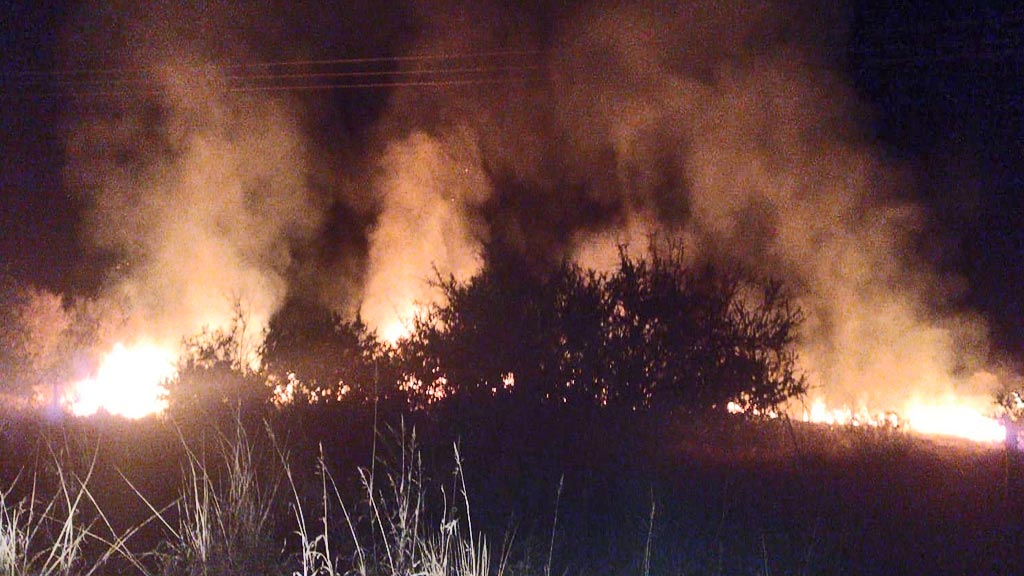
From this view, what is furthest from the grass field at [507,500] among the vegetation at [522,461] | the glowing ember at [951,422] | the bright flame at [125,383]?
the glowing ember at [951,422]

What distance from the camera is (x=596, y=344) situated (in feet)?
27.8

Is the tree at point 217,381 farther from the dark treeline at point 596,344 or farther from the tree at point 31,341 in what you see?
the tree at point 31,341

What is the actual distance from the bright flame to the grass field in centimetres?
437

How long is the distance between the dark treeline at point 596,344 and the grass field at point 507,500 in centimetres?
36

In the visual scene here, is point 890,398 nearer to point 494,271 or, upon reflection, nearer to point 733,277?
point 733,277

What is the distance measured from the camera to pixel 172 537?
5461 millimetres

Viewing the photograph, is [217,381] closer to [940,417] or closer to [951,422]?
[951,422]

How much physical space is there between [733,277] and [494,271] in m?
2.66

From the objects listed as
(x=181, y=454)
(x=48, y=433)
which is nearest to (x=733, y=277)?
(x=181, y=454)

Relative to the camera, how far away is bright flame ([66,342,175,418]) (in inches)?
530

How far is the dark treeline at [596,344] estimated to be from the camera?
8336 millimetres

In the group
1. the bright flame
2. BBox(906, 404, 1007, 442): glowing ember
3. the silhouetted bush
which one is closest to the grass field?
the silhouetted bush

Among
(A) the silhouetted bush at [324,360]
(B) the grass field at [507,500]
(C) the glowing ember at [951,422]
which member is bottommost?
(B) the grass field at [507,500]

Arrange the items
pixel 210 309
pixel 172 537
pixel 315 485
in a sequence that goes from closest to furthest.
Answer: pixel 172 537 → pixel 315 485 → pixel 210 309
